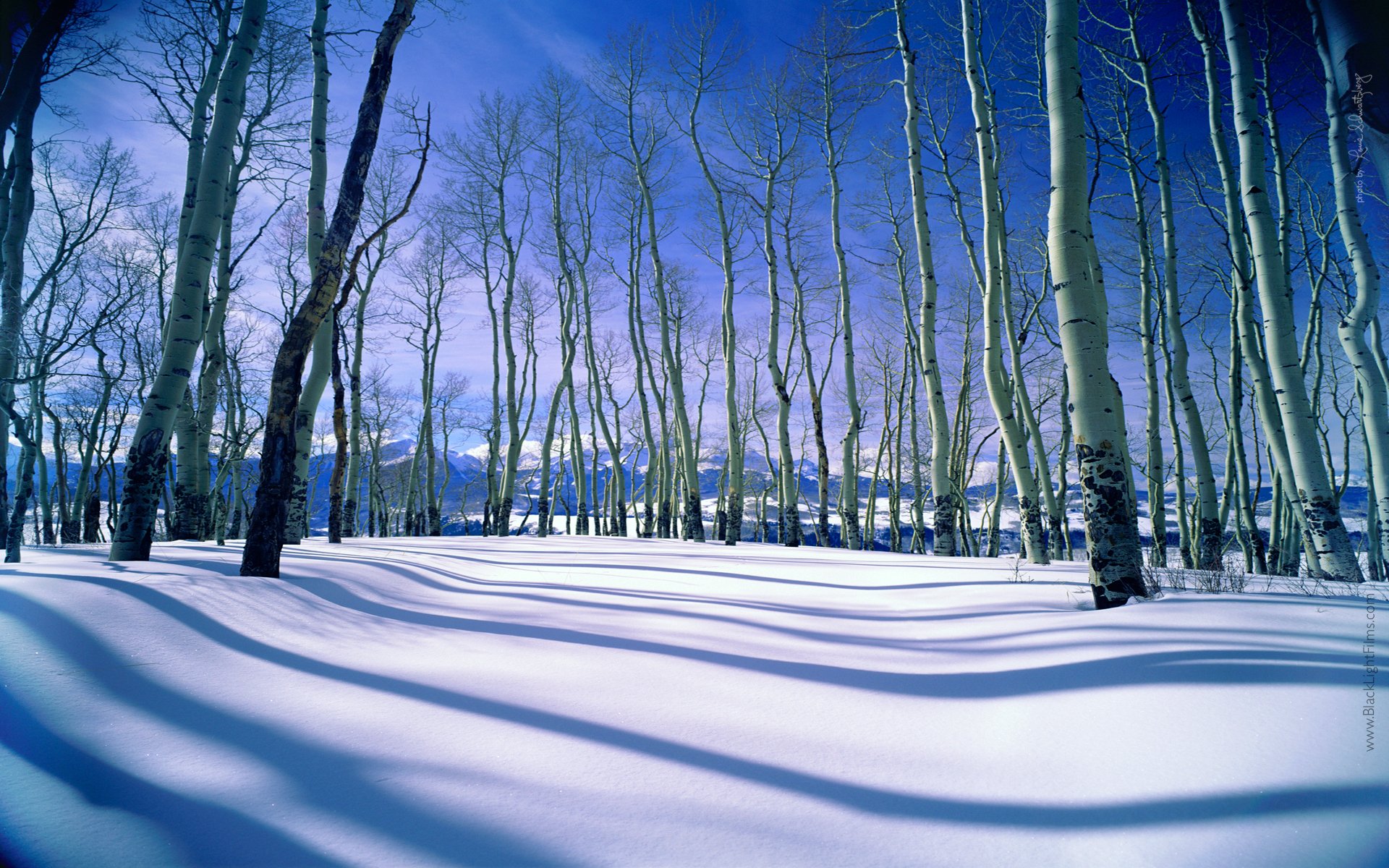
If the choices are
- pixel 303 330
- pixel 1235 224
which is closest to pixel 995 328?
pixel 1235 224

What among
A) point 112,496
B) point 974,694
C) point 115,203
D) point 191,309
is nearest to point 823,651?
point 974,694

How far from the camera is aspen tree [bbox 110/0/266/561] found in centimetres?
429

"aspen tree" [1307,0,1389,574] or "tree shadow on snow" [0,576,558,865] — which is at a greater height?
"aspen tree" [1307,0,1389,574]

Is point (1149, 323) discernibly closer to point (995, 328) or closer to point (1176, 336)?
point (1176, 336)

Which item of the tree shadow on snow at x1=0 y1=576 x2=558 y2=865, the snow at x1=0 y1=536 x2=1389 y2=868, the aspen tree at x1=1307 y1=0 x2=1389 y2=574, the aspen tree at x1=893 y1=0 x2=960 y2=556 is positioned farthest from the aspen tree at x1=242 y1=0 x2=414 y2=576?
the aspen tree at x1=1307 y1=0 x2=1389 y2=574

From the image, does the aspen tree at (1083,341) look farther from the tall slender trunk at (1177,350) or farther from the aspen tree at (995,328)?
the tall slender trunk at (1177,350)

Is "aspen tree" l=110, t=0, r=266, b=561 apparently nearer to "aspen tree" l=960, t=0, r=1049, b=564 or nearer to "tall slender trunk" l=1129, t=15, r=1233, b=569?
"aspen tree" l=960, t=0, r=1049, b=564

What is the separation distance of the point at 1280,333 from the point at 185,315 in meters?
10.0

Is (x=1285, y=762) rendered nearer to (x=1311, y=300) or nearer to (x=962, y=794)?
(x=962, y=794)

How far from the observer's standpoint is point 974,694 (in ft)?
6.82

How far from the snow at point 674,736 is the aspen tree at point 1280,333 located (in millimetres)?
3303

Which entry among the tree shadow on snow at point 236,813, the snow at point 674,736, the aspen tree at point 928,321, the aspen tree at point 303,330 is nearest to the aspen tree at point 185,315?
the aspen tree at point 303,330

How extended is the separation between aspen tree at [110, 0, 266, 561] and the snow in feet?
5.00

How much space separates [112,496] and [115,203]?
40.5ft
